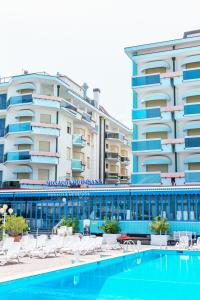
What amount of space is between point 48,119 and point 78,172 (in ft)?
26.3

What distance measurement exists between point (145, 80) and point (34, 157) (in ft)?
46.4

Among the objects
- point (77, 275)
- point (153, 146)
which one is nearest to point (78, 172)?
point (153, 146)

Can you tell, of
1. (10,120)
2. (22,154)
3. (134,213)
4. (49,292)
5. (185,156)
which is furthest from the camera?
(10,120)

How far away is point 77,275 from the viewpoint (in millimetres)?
16359

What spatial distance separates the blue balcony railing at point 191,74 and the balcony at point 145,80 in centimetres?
271

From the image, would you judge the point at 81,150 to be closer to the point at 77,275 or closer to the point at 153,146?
the point at 153,146

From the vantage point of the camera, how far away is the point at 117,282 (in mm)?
15328

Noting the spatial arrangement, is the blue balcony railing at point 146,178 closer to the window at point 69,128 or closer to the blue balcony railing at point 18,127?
the window at point 69,128

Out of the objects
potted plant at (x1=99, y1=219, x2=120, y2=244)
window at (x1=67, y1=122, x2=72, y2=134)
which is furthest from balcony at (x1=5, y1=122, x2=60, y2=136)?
potted plant at (x1=99, y1=219, x2=120, y2=244)

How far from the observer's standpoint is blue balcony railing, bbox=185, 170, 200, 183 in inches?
1348

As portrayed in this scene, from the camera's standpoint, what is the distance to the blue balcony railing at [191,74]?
37281 mm

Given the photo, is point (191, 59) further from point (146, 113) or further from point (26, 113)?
point (26, 113)

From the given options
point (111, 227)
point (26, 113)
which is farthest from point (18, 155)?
point (111, 227)

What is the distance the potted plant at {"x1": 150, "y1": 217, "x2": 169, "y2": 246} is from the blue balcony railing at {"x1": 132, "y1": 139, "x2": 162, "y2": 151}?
11.0 meters
